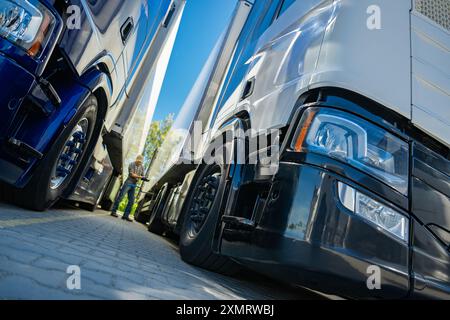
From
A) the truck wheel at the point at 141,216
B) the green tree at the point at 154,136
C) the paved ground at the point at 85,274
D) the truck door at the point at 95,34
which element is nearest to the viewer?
the paved ground at the point at 85,274

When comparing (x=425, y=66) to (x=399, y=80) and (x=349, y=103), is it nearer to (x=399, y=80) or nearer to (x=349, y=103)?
(x=399, y=80)

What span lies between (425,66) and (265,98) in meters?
0.99

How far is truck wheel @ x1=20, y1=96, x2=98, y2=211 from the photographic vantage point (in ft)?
9.02

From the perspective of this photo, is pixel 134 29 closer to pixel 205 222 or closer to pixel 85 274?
pixel 205 222

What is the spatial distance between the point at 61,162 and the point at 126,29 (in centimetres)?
145

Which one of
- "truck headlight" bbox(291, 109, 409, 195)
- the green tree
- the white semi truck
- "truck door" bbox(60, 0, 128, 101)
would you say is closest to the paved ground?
the white semi truck

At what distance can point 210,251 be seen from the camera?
7.96ft

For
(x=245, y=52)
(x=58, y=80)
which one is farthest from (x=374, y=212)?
(x=58, y=80)

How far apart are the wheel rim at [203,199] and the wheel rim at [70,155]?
50.7 inches

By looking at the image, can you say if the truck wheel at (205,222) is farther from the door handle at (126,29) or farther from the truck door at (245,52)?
the door handle at (126,29)

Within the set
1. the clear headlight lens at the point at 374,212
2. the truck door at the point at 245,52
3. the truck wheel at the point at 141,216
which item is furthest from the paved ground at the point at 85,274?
the truck wheel at the point at 141,216

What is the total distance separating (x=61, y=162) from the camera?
310 centimetres

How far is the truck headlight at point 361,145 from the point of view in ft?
5.56

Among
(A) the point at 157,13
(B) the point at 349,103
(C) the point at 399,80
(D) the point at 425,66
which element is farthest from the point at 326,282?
(A) the point at 157,13
